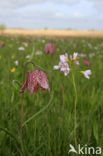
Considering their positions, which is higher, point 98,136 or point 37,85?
point 37,85

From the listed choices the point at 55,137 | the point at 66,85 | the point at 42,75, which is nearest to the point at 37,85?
the point at 42,75

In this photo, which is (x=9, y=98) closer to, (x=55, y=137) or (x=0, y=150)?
(x=0, y=150)

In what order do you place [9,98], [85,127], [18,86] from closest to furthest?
1. [18,86]
2. [85,127]
3. [9,98]

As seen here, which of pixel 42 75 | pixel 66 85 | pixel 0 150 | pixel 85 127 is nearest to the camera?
pixel 42 75

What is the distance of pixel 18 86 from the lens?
1.13 m

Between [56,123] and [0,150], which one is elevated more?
[56,123]

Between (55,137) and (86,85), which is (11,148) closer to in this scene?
(55,137)

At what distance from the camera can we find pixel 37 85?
1061 mm

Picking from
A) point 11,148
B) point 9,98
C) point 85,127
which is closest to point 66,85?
point 9,98

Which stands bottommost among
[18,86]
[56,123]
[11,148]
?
[11,148]

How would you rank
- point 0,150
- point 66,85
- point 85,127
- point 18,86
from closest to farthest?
point 18,86 → point 0,150 → point 85,127 → point 66,85

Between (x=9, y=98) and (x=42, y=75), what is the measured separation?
88 cm

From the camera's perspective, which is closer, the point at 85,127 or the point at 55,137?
the point at 55,137

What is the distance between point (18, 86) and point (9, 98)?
73 centimetres
